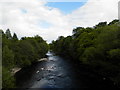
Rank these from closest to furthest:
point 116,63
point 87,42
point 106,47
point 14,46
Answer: point 116,63 < point 106,47 < point 87,42 < point 14,46

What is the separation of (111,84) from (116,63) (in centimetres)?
448

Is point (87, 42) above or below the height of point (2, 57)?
above

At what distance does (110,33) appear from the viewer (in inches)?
999

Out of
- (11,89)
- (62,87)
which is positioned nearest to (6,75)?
(11,89)

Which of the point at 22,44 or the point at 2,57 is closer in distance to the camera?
the point at 2,57


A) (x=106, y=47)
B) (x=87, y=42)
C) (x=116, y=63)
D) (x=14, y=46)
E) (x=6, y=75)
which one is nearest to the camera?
(x=6, y=75)

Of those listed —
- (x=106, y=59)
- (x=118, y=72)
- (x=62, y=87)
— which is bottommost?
(x=62, y=87)

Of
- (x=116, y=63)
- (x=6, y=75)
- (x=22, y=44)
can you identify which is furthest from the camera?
(x=22, y=44)

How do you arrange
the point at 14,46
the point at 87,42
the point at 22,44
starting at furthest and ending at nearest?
1. the point at 22,44
2. the point at 14,46
3. the point at 87,42

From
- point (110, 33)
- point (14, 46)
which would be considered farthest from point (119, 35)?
point (14, 46)

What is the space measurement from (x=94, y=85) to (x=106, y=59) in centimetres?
478

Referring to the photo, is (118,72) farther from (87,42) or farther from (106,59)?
(87,42)

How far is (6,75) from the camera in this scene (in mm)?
22078

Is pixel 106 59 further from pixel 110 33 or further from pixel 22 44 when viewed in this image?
pixel 22 44
